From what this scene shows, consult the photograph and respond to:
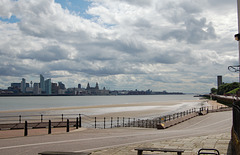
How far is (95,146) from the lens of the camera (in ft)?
38.2

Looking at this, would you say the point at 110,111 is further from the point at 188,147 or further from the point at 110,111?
the point at 188,147

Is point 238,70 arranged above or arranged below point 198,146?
above

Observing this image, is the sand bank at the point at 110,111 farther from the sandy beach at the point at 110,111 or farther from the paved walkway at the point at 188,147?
the paved walkway at the point at 188,147

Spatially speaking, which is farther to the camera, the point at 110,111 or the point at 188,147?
the point at 110,111

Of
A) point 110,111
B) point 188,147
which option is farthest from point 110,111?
point 188,147

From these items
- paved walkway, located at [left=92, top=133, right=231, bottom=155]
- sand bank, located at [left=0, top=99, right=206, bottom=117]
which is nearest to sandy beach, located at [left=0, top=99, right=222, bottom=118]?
sand bank, located at [left=0, top=99, right=206, bottom=117]

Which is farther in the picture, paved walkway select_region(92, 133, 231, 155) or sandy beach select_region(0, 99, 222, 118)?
sandy beach select_region(0, 99, 222, 118)

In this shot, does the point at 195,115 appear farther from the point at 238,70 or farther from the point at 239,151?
the point at 239,151

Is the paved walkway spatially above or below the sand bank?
above

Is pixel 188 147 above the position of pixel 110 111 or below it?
above

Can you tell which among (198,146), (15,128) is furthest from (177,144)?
(15,128)

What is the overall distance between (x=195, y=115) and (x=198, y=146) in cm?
2578

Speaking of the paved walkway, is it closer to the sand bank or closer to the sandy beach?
the sandy beach

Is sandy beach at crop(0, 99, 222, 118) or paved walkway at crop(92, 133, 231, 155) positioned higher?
paved walkway at crop(92, 133, 231, 155)
